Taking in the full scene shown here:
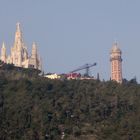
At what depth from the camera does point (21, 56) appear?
103438mm

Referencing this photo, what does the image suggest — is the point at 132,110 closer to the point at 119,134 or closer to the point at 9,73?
the point at 119,134

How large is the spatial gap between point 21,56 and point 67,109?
37.2 meters

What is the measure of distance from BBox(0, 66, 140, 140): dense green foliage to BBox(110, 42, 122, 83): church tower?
2751 centimetres

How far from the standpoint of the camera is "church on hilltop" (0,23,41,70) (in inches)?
3986

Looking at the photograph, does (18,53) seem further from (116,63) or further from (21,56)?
(116,63)

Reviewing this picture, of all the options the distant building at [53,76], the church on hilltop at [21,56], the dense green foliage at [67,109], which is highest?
the church on hilltop at [21,56]

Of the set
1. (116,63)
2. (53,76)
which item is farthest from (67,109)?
(116,63)

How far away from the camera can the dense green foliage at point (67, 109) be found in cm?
5925

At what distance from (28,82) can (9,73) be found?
36.6 feet

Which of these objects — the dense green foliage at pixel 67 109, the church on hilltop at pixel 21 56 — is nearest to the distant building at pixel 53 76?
the church on hilltop at pixel 21 56

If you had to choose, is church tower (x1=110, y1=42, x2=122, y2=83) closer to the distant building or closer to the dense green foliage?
the distant building

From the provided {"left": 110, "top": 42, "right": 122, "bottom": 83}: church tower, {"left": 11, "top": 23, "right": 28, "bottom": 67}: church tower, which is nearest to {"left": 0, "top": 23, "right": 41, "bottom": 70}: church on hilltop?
{"left": 11, "top": 23, "right": 28, "bottom": 67}: church tower

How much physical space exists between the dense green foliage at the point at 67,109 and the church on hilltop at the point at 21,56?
19039 millimetres

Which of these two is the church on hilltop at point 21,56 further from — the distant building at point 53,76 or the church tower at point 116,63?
the church tower at point 116,63
